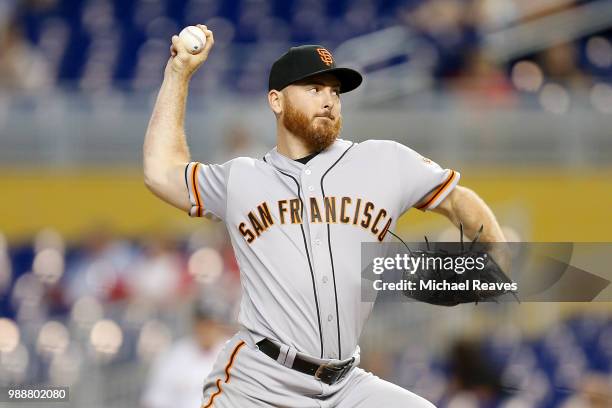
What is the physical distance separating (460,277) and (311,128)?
28.2 inches

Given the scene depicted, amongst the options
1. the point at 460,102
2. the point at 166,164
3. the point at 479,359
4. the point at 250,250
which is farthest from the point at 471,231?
the point at 460,102

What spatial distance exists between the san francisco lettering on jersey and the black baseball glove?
0.83 ft

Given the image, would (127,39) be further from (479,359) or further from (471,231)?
(471,231)

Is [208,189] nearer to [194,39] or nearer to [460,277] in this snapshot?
[194,39]

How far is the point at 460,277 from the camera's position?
419 cm

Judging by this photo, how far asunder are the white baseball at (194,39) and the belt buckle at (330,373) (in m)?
1.20

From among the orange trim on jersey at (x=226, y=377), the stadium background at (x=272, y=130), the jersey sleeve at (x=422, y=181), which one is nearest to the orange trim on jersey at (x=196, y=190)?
Result: the orange trim on jersey at (x=226, y=377)

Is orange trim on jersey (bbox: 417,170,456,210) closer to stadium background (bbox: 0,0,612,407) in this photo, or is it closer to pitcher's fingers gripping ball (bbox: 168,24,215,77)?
pitcher's fingers gripping ball (bbox: 168,24,215,77)

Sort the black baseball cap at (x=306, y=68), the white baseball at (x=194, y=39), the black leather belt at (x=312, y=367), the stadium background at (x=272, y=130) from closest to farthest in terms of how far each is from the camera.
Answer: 1. the black leather belt at (x=312, y=367)
2. the black baseball cap at (x=306, y=68)
3. the white baseball at (x=194, y=39)
4. the stadium background at (x=272, y=130)

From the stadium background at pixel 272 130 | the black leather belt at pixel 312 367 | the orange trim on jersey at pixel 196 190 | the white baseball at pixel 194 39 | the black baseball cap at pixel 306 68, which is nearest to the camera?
the black leather belt at pixel 312 367

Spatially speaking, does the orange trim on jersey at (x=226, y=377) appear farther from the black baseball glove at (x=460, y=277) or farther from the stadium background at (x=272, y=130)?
the stadium background at (x=272, y=130)

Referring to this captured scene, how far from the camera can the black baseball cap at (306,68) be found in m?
4.09

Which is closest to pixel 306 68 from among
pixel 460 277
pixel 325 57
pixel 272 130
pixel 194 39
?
pixel 325 57

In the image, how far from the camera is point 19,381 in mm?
6742
